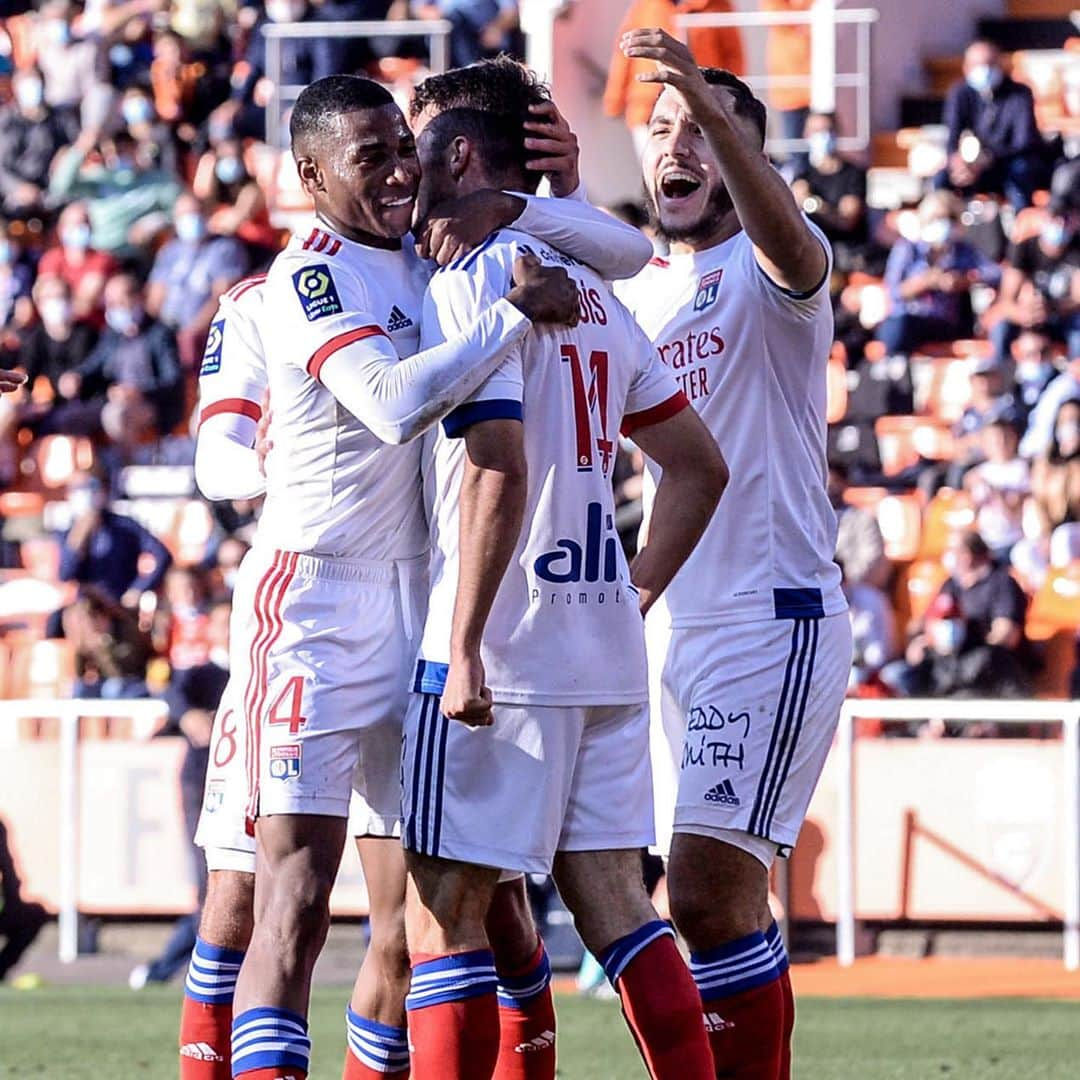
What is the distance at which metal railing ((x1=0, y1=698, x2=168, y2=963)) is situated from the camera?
1191cm

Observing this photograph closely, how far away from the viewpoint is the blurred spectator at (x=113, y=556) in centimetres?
1481

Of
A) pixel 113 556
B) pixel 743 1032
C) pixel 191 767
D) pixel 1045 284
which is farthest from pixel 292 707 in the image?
pixel 1045 284

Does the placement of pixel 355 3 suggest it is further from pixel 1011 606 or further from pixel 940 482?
pixel 1011 606

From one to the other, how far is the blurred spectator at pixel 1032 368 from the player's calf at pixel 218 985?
944 centimetres

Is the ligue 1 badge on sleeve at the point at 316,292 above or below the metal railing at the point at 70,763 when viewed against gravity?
above

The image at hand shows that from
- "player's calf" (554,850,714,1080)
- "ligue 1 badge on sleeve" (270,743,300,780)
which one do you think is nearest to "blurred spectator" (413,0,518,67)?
"ligue 1 badge on sleeve" (270,743,300,780)

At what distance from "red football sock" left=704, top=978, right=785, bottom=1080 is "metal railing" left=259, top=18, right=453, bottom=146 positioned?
46.3 feet

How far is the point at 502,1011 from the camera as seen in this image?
5.47m

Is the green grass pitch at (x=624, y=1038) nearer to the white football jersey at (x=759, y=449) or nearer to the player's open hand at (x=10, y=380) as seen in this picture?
the white football jersey at (x=759, y=449)

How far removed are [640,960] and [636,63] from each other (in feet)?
41.3

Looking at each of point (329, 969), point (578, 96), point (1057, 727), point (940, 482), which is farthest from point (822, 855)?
point (578, 96)

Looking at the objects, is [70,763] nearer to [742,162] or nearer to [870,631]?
[870,631]

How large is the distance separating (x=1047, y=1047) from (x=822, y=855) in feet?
9.58

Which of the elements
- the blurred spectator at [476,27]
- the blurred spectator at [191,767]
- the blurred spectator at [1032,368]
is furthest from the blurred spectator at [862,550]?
the blurred spectator at [476,27]
